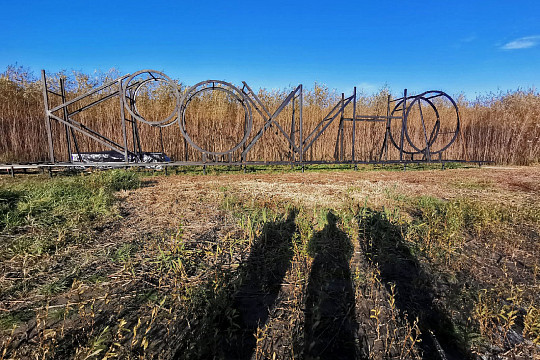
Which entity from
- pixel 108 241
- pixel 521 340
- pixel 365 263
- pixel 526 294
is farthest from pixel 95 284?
pixel 526 294

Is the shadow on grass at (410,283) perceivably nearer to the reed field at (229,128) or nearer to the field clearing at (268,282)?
the field clearing at (268,282)

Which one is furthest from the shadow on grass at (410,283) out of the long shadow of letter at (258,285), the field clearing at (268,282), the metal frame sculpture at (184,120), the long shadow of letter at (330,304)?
the metal frame sculpture at (184,120)

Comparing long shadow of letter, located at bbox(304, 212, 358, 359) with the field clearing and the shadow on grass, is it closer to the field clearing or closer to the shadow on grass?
the field clearing

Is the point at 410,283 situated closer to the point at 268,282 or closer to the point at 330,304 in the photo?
the point at 330,304

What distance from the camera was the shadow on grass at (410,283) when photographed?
141cm

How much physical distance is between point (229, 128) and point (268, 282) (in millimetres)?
8322

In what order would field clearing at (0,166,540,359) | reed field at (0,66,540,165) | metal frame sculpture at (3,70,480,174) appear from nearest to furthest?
1. field clearing at (0,166,540,359)
2. metal frame sculpture at (3,70,480,174)
3. reed field at (0,66,540,165)

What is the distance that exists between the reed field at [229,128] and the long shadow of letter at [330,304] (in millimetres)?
6624

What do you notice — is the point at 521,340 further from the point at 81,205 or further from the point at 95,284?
the point at 81,205

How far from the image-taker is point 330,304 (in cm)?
172

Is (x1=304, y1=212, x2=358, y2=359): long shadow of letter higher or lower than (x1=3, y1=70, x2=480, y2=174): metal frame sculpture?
lower

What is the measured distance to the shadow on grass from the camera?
1.41 m

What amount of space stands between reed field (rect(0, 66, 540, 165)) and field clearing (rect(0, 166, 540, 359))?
5.99 meters

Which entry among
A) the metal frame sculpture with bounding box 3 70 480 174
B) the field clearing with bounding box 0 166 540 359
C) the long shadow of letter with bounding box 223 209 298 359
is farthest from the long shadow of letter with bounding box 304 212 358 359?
the metal frame sculpture with bounding box 3 70 480 174
